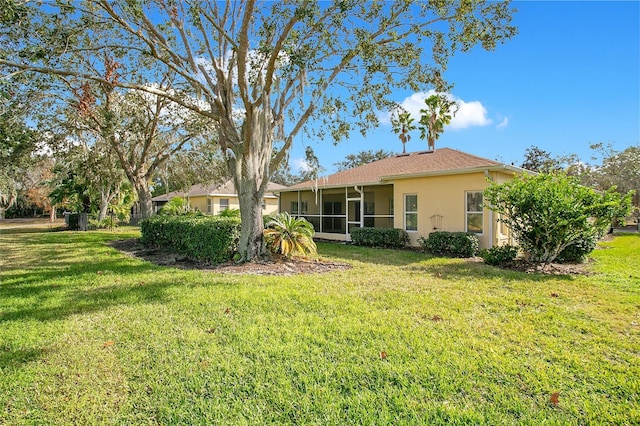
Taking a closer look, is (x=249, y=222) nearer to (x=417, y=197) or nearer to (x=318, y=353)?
(x=318, y=353)

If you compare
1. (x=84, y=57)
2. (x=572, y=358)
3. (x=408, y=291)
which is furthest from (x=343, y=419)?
(x=84, y=57)

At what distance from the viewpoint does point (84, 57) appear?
10.1 meters

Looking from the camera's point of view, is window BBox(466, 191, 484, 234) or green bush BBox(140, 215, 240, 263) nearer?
green bush BBox(140, 215, 240, 263)

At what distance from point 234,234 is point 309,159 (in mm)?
3104

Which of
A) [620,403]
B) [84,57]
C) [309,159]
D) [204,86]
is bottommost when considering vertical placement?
[620,403]

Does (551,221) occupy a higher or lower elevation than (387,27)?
lower

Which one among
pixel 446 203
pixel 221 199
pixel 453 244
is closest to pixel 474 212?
pixel 446 203

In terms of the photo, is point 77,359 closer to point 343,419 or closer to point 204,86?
point 343,419

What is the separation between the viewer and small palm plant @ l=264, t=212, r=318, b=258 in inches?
404

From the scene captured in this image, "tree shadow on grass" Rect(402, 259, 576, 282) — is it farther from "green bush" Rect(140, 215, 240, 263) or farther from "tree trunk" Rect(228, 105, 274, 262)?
"green bush" Rect(140, 215, 240, 263)

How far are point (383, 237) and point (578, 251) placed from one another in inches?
247

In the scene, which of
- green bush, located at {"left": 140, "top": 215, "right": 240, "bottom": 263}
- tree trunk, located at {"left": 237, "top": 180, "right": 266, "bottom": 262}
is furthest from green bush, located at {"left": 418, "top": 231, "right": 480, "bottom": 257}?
green bush, located at {"left": 140, "top": 215, "right": 240, "bottom": 263}

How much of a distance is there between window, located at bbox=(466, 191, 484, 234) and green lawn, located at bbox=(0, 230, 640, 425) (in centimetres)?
507

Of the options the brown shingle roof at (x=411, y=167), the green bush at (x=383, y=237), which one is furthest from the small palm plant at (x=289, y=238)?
the green bush at (x=383, y=237)
